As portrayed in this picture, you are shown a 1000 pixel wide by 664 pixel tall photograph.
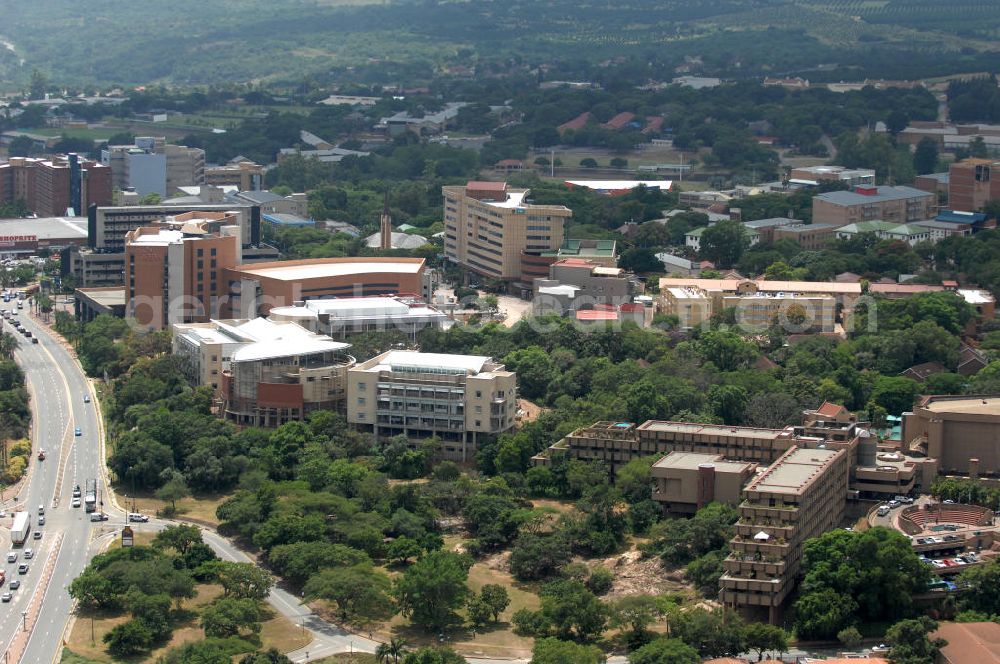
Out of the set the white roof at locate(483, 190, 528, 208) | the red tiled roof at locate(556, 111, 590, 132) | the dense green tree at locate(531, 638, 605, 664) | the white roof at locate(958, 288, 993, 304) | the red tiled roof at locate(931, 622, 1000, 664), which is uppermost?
the white roof at locate(483, 190, 528, 208)

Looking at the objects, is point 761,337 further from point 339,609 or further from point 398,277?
point 339,609

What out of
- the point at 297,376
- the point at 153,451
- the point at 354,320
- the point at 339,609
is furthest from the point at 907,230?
the point at 339,609

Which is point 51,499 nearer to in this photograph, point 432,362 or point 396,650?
point 432,362

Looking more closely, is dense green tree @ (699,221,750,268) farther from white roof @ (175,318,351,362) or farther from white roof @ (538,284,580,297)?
white roof @ (175,318,351,362)

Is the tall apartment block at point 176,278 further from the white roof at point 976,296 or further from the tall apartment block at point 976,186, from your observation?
the tall apartment block at point 976,186

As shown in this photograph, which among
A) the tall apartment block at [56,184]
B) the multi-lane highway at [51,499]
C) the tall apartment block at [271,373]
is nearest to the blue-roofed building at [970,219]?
the tall apartment block at [271,373]

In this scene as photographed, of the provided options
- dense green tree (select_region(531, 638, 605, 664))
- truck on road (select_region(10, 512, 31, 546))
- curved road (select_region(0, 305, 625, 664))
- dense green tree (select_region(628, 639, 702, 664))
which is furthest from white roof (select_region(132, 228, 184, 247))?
dense green tree (select_region(628, 639, 702, 664))

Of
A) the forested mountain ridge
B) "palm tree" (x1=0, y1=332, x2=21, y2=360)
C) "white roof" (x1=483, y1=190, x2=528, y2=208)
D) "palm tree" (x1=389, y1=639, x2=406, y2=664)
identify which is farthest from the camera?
the forested mountain ridge

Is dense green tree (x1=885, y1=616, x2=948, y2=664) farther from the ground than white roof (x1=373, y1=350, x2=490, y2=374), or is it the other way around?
white roof (x1=373, y1=350, x2=490, y2=374)
